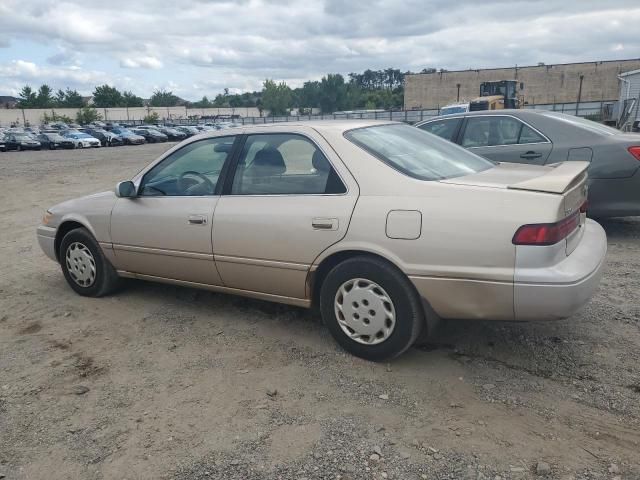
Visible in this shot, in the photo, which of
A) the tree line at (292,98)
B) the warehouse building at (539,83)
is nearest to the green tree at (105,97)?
the tree line at (292,98)

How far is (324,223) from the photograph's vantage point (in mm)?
3520

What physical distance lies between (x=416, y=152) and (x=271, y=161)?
1.09 m

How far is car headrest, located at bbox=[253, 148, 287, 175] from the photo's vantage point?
403 centimetres

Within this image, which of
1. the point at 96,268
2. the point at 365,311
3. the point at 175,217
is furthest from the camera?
the point at 96,268

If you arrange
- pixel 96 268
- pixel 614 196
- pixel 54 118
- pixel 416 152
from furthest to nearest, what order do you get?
pixel 54 118
pixel 614 196
pixel 96 268
pixel 416 152

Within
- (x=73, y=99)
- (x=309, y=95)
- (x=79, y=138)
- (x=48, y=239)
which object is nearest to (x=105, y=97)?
(x=73, y=99)

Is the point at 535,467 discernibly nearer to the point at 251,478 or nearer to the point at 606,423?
the point at 606,423

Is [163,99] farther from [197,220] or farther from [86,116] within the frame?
[197,220]

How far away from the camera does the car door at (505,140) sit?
6.45m

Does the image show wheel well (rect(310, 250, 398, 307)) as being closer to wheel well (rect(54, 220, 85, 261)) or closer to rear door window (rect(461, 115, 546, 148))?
wheel well (rect(54, 220, 85, 261))

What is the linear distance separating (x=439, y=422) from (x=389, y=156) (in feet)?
5.63

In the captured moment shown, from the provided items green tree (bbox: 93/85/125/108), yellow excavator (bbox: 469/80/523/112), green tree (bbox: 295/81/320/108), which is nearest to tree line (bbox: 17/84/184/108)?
green tree (bbox: 93/85/125/108)

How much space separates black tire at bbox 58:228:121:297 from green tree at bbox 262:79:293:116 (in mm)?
109848

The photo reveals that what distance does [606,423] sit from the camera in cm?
279
